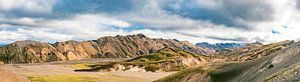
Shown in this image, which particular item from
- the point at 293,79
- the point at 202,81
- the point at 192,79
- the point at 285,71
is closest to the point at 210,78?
the point at 202,81

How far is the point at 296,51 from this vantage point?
2880 cm

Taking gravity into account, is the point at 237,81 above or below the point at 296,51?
below

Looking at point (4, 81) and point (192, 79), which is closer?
point (4, 81)

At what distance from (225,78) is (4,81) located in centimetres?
2318

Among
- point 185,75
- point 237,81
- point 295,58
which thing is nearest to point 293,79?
point 295,58

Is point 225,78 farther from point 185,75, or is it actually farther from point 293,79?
point 293,79

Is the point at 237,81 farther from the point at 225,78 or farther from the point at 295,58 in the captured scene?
the point at 295,58

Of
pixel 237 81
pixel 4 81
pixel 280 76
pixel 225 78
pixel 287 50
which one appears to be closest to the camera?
pixel 280 76

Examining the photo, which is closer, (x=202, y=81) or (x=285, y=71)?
(x=285, y=71)

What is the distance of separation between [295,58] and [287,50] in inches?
194

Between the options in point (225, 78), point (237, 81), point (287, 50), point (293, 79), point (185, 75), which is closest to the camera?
point (293, 79)

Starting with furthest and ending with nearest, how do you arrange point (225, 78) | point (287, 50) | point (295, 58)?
point (225, 78), point (287, 50), point (295, 58)

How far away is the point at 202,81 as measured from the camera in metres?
50.4

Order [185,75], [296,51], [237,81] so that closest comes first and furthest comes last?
[296,51] < [237,81] < [185,75]
